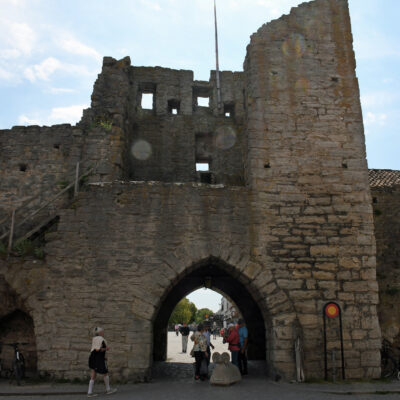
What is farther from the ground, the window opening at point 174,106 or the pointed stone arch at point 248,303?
the window opening at point 174,106

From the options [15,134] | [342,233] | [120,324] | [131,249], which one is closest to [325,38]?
[342,233]

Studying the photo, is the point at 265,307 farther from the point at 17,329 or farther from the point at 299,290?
the point at 17,329

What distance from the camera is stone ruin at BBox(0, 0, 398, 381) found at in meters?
7.54

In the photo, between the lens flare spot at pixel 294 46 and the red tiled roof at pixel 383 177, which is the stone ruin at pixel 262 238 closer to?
the lens flare spot at pixel 294 46

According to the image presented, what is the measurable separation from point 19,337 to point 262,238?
18.2ft

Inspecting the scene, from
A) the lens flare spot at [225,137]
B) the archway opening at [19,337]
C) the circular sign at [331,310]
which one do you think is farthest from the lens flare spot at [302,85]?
the archway opening at [19,337]

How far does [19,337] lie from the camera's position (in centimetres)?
839

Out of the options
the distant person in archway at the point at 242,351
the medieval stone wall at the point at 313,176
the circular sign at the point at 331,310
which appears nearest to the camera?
the circular sign at the point at 331,310

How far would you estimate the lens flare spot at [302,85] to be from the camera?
912cm

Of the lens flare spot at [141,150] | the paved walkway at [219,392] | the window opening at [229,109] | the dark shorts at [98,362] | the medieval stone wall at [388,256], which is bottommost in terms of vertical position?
the paved walkway at [219,392]

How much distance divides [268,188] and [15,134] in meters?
7.99

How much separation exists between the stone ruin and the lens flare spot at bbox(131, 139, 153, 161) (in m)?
4.95

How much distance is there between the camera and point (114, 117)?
39.2 feet

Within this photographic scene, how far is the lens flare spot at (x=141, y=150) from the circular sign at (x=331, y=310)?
8.22 meters
